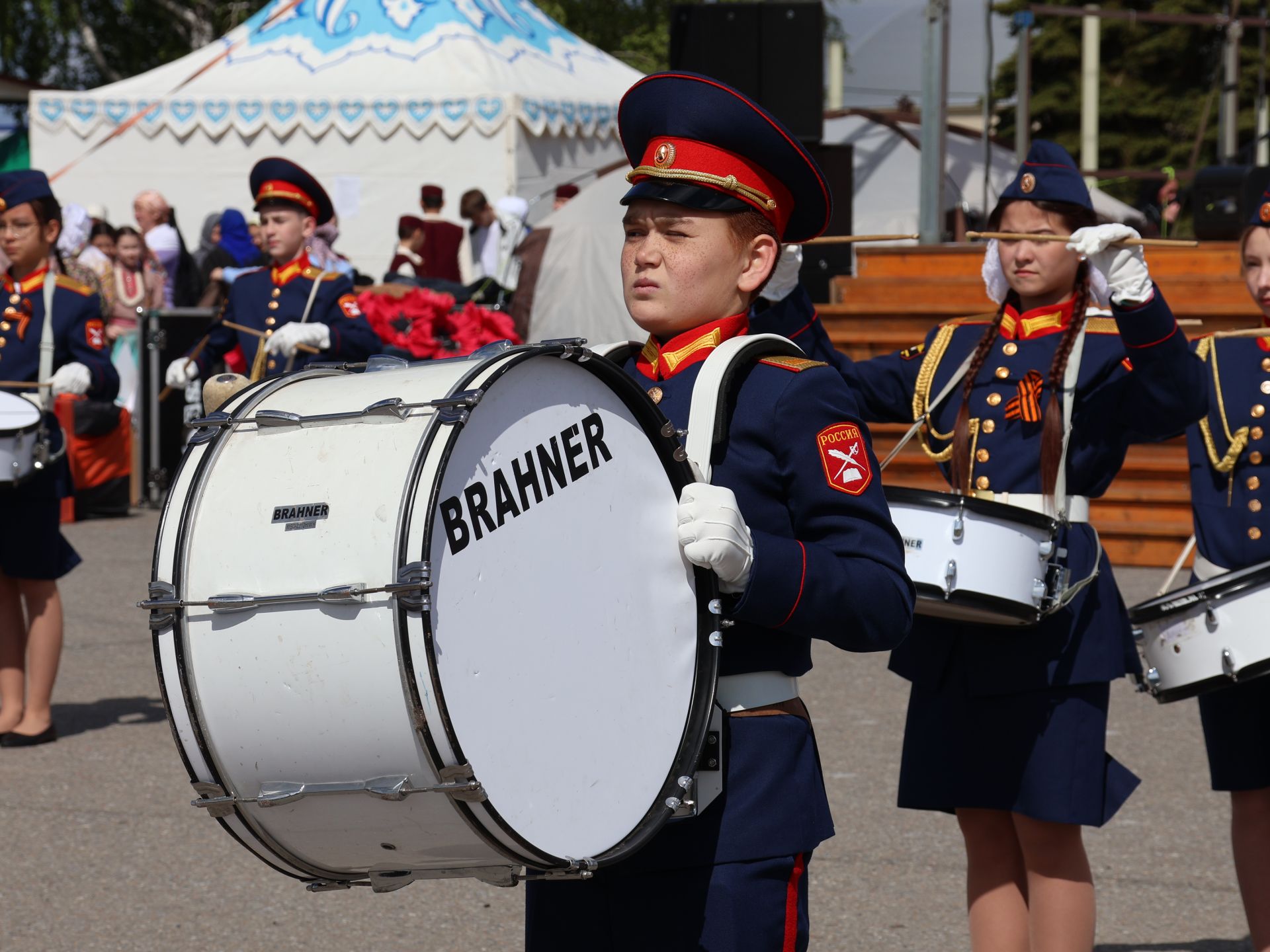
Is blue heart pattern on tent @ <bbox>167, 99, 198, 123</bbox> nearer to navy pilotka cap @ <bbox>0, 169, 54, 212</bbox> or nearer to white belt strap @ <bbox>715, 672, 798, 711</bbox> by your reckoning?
navy pilotka cap @ <bbox>0, 169, 54, 212</bbox>

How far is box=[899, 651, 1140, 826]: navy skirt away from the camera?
3484 millimetres

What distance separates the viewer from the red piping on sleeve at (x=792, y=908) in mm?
2373

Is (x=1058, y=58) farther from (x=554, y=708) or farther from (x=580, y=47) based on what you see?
(x=554, y=708)

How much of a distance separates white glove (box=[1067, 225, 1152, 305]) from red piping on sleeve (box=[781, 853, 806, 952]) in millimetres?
1437

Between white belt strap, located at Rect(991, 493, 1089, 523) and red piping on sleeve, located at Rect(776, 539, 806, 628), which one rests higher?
red piping on sleeve, located at Rect(776, 539, 806, 628)

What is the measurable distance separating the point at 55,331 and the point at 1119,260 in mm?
4152

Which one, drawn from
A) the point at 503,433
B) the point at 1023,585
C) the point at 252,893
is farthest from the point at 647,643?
the point at 252,893

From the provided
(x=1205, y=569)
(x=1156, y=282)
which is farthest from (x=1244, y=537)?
(x=1156, y=282)

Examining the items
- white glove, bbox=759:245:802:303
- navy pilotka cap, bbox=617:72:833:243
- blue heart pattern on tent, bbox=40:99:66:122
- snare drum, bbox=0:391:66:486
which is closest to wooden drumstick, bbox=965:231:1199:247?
white glove, bbox=759:245:802:303

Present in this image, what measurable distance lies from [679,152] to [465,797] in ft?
3.02

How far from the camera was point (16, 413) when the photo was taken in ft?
19.0

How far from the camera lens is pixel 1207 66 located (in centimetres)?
3641

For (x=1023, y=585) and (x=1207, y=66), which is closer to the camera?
(x=1023, y=585)

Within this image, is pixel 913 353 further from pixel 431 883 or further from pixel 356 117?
pixel 356 117
